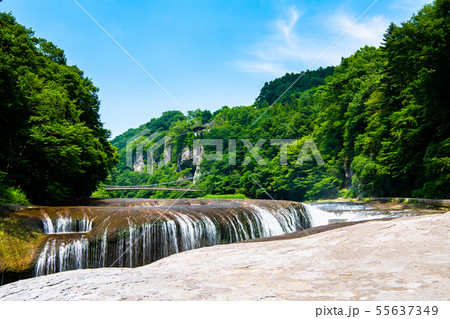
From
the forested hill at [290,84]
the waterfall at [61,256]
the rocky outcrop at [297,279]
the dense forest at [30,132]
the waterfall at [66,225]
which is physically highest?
the forested hill at [290,84]

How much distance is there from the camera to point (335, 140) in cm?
3838

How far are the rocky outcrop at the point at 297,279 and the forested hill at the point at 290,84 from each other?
275ft

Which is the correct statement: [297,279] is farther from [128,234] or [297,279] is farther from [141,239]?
[128,234]

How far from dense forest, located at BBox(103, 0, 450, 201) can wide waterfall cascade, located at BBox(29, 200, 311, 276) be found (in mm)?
12402

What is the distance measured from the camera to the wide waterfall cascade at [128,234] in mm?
8289

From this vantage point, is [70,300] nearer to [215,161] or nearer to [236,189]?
[236,189]

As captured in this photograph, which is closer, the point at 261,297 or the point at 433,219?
the point at 261,297

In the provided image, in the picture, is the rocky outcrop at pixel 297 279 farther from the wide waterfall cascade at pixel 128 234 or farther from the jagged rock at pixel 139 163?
the jagged rock at pixel 139 163

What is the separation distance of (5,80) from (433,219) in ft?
51.3

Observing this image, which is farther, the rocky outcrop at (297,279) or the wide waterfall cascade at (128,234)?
the wide waterfall cascade at (128,234)

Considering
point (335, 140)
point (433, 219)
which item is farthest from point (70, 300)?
point (335, 140)

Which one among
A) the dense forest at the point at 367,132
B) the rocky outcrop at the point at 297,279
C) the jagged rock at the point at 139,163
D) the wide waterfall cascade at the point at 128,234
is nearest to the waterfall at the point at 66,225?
the wide waterfall cascade at the point at 128,234

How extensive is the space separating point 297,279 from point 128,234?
291 inches

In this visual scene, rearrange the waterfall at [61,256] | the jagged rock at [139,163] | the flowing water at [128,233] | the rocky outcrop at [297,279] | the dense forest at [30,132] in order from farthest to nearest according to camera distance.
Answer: the jagged rock at [139,163], the dense forest at [30,132], the flowing water at [128,233], the waterfall at [61,256], the rocky outcrop at [297,279]
